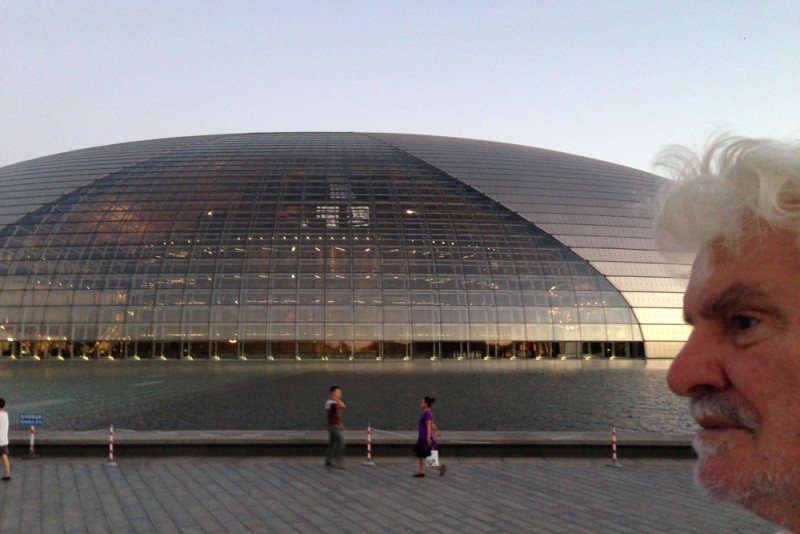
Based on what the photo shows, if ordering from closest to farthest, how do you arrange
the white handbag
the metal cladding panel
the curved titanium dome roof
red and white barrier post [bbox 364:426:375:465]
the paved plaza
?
the paved plaza → the white handbag → red and white barrier post [bbox 364:426:375:465] → the curved titanium dome roof → the metal cladding panel

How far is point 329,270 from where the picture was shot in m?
45.1

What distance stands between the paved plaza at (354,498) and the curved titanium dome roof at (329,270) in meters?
32.5

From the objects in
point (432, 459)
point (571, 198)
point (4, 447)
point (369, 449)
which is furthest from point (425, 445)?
point (571, 198)

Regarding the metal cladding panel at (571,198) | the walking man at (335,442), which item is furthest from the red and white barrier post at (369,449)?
the metal cladding panel at (571,198)

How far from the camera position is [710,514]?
29.1 ft

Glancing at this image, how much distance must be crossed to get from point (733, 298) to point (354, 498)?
9.25m

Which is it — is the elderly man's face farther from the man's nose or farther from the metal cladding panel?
the metal cladding panel

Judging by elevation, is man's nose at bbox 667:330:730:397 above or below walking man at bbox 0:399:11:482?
above

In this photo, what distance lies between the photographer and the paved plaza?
8297 millimetres

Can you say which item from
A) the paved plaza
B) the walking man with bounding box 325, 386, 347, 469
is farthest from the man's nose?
the walking man with bounding box 325, 386, 347, 469

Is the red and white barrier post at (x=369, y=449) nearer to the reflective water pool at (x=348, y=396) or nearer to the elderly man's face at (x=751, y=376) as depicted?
the reflective water pool at (x=348, y=396)

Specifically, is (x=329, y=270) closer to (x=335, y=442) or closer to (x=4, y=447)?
(x=335, y=442)

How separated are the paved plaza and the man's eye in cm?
762

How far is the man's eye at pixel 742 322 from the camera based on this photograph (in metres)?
1.16
